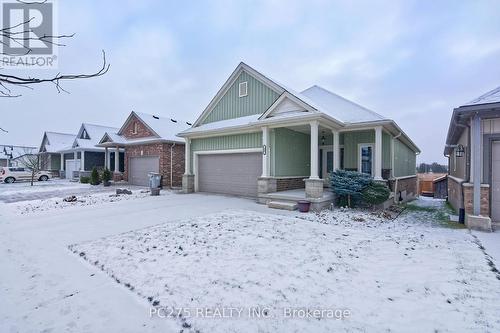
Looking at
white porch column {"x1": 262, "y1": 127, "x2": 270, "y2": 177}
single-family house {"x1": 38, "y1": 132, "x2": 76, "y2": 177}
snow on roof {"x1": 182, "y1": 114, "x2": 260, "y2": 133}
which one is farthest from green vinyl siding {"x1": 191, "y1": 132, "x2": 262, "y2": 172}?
single-family house {"x1": 38, "y1": 132, "x2": 76, "y2": 177}

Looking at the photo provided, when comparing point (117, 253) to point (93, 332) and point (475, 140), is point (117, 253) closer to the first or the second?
point (93, 332)

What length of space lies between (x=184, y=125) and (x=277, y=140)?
13.7 meters

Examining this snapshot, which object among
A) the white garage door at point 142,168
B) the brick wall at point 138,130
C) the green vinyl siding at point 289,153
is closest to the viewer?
the green vinyl siding at point 289,153

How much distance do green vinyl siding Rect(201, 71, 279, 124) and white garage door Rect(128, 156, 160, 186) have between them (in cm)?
597

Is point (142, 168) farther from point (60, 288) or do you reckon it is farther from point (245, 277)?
point (245, 277)

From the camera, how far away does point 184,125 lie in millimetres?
22172

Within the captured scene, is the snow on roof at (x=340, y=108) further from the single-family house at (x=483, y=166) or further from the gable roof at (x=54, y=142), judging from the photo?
the gable roof at (x=54, y=142)

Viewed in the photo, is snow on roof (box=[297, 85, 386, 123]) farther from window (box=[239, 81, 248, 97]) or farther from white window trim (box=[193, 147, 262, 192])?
white window trim (box=[193, 147, 262, 192])

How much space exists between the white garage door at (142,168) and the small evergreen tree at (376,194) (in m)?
13.8

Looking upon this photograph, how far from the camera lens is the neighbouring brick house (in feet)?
56.1

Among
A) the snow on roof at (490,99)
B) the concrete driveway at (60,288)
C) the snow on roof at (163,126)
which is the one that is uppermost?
the snow on roof at (163,126)

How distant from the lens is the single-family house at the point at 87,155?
77.2ft

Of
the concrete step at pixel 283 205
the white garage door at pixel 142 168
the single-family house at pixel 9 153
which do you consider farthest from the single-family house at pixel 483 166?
the single-family house at pixel 9 153

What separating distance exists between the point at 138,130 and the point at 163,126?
1937mm
